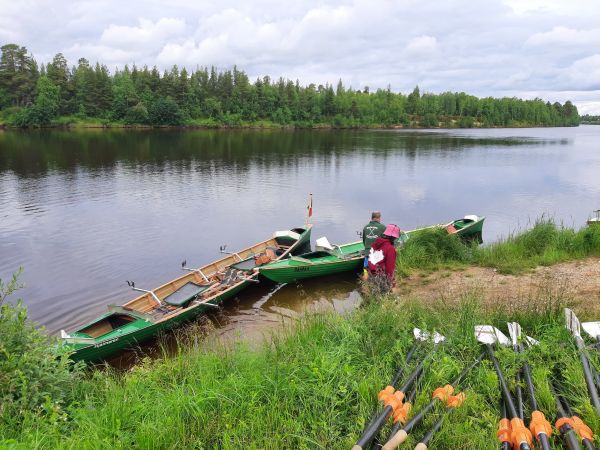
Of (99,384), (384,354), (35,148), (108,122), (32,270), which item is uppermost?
(108,122)

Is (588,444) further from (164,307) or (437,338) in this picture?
(164,307)

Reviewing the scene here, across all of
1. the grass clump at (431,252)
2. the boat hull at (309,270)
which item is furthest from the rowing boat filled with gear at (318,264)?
the grass clump at (431,252)

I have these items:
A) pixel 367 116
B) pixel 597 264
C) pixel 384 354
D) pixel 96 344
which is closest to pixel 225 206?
pixel 96 344

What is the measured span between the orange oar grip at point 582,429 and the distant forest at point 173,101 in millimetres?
90746

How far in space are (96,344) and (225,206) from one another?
17418 mm

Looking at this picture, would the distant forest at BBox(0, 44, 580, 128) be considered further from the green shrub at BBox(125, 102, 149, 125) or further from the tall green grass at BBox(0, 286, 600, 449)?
the tall green grass at BBox(0, 286, 600, 449)

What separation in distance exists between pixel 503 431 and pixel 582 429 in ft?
2.38

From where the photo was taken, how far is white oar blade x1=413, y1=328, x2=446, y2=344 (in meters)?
6.10

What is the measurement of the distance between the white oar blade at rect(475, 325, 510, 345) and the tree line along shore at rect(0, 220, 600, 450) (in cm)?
14

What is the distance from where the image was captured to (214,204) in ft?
86.6

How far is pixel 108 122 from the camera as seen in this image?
83.5m

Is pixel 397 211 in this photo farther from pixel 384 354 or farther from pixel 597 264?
pixel 384 354

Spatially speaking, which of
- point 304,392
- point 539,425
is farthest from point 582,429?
point 304,392

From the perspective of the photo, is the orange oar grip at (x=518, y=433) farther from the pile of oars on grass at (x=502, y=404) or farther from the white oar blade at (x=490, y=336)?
the white oar blade at (x=490, y=336)
